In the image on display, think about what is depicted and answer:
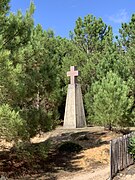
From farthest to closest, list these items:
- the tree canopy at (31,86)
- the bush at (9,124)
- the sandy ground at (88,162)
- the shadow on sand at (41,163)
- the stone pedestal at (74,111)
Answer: the stone pedestal at (74,111) < the shadow on sand at (41,163) < the sandy ground at (88,162) < the tree canopy at (31,86) < the bush at (9,124)

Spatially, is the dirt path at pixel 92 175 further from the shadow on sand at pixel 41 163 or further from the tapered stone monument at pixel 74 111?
the tapered stone monument at pixel 74 111

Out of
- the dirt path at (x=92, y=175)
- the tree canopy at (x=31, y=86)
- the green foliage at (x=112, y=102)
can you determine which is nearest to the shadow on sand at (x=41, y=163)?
the dirt path at (x=92, y=175)

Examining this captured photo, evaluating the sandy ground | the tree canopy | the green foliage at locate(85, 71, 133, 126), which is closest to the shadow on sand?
the sandy ground

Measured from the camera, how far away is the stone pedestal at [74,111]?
19.5 m

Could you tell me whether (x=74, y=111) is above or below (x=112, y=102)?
below

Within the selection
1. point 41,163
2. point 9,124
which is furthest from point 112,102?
point 9,124

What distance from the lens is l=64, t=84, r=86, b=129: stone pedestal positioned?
19.5 m

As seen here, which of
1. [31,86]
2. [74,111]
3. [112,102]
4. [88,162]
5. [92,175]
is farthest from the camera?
[74,111]

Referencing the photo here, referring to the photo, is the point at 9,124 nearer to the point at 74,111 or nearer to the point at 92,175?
the point at 92,175

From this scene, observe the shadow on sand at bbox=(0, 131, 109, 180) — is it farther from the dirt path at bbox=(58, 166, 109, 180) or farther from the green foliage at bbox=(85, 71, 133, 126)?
the green foliage at bbox=(85, 71, 133, 126)

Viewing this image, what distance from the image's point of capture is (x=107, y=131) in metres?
17.0

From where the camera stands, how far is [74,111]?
19578mm

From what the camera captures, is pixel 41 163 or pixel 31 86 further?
pixel 41 163

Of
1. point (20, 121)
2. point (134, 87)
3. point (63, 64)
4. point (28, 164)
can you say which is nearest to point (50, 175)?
point (28, 164)
